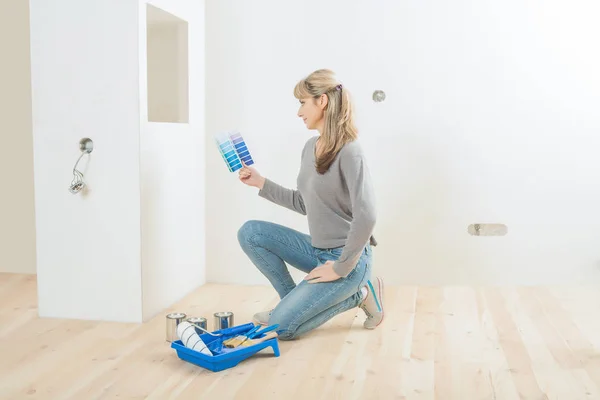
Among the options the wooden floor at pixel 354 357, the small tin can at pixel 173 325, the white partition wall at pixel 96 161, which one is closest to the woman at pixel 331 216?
the wooden floor at pixel 354 357

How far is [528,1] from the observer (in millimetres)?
3139

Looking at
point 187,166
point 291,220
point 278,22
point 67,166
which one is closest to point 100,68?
point 67,166

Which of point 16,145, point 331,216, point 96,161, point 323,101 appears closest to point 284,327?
point 331,216

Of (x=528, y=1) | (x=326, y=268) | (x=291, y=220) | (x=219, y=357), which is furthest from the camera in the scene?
(x=291, y=220)

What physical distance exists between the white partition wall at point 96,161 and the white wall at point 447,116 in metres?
0.60

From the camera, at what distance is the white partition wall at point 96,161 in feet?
8.59

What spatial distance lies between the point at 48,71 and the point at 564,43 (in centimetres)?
214

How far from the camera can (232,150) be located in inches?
105

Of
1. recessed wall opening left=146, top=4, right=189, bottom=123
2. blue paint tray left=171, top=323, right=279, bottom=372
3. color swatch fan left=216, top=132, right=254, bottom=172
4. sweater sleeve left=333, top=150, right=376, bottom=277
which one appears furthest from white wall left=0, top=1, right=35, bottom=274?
sweater sleeve left=333, top=150, right=376, bottom=277

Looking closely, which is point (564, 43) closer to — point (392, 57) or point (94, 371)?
point (392, 57)

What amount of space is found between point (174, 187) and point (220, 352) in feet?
3.17

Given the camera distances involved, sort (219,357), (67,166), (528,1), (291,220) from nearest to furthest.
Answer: (219,357) → (67,166) → (528,1) → (291,220)

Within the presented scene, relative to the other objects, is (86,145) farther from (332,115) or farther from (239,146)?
(332,115)

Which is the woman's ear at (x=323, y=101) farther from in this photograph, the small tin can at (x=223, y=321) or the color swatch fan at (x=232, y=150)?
the small tin can at (x=223, y=321)
